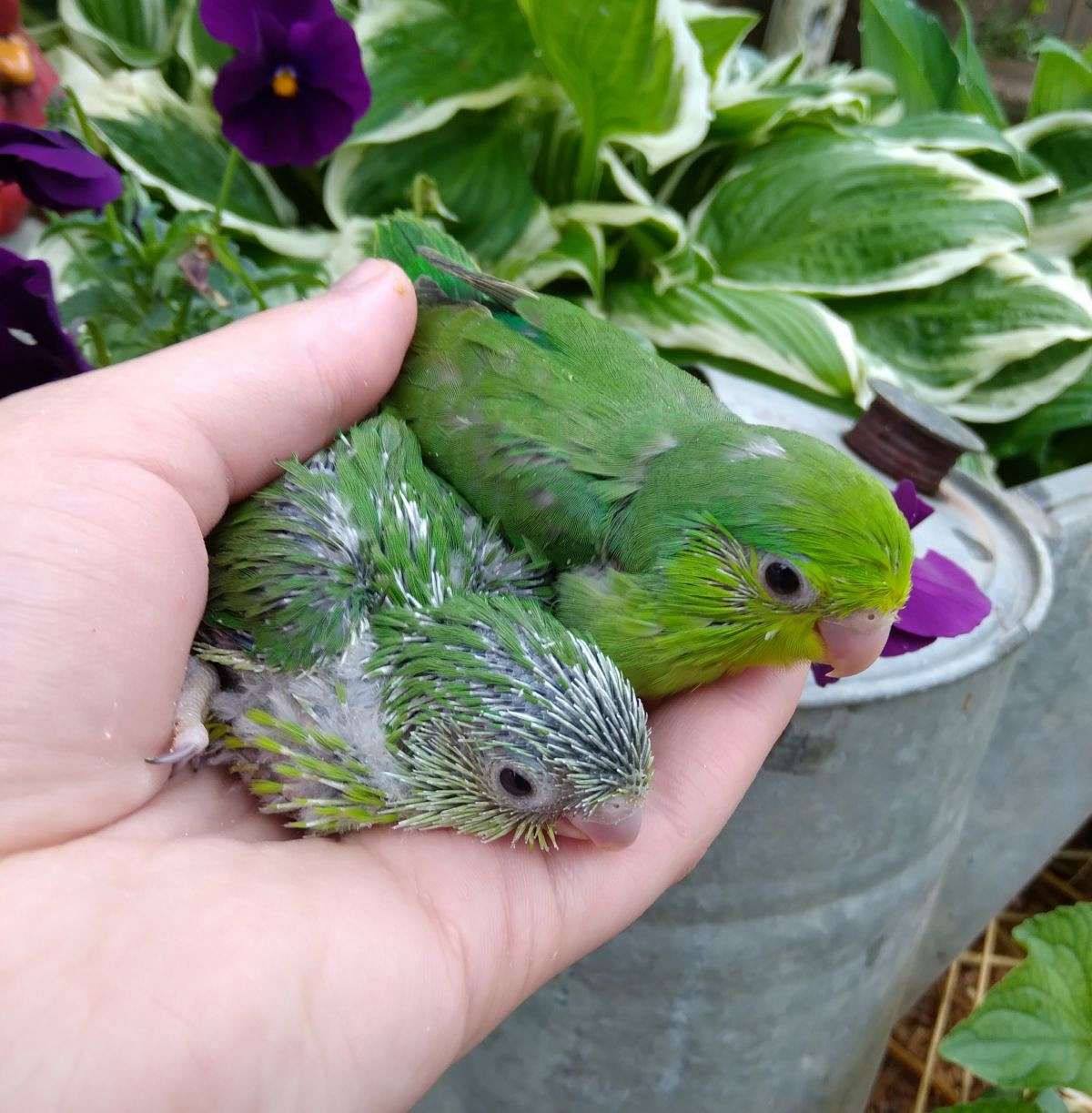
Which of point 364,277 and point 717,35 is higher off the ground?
point 717,35

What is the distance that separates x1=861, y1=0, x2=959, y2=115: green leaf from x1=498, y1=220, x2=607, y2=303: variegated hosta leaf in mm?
1064

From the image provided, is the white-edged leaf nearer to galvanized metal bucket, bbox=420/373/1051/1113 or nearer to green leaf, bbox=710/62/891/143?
green leaf, bbox=710/62/891/143

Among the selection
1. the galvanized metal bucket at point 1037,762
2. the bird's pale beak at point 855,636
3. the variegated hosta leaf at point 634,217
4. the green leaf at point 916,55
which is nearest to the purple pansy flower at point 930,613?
the bird's pale beak at point 855,636

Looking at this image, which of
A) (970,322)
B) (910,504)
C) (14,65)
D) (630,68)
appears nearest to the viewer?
(910,504)

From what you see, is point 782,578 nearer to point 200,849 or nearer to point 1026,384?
point 200,849

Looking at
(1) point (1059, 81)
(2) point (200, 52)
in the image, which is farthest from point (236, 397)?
(1) point (1059, 81)

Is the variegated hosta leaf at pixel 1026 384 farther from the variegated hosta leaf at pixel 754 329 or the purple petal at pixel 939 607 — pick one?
the purple petal at pixel 939 607

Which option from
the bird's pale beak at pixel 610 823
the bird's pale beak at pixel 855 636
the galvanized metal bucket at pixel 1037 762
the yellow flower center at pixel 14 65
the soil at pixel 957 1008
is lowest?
the soil at pixel 957 1008

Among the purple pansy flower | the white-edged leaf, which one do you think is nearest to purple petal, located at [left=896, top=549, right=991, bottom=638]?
the purple pansy flower

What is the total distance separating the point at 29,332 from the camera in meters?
1.07

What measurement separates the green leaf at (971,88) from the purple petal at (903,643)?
5.90ft

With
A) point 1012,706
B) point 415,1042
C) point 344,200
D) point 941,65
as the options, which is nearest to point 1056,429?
point 1012,706

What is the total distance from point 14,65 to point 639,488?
126cm

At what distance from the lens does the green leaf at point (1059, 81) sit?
2248 mm
